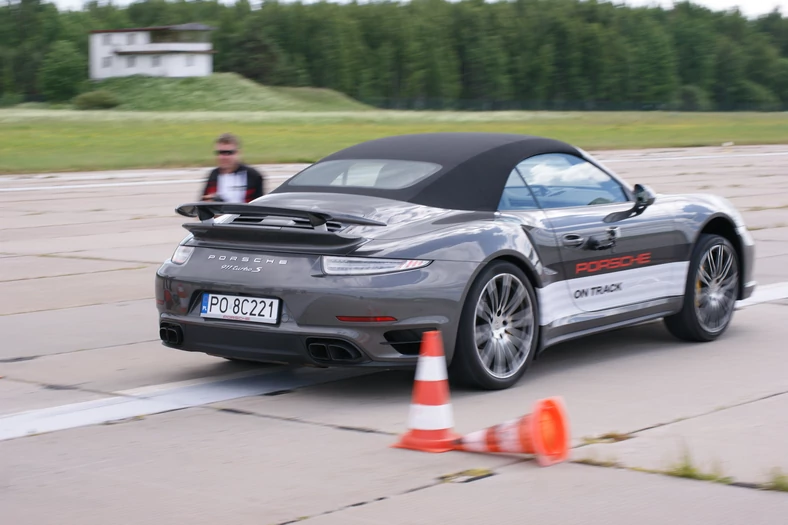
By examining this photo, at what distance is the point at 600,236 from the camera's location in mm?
6965

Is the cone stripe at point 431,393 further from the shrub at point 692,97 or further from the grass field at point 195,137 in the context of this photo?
the shrub at point 692,97

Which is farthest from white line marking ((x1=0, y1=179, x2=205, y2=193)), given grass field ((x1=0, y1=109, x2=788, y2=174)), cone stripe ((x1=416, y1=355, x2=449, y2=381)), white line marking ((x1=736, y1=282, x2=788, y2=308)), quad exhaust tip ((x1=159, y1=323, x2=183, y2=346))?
cone stripe ((x1=416, y1=355, x2=449, y2=381))

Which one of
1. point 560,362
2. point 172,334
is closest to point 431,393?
point 172,334

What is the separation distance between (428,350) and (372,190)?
173cm

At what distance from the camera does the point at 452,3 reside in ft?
601

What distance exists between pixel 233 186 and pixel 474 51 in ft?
532

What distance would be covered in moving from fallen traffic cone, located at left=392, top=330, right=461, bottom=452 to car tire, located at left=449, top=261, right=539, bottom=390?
3.17 feet

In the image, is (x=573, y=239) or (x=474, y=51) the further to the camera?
(x=474, y=51)

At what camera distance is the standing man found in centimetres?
930

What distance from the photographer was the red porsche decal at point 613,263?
683 centimetres

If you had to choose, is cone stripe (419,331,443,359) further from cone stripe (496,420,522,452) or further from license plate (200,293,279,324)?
license plate (200,293,279,324)

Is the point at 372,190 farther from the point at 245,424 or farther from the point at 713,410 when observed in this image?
the point at 713,410

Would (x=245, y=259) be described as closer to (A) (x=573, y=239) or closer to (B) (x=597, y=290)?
(A) (x=573, y=239)

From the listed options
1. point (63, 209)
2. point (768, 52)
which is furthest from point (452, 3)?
point (63, 209)
